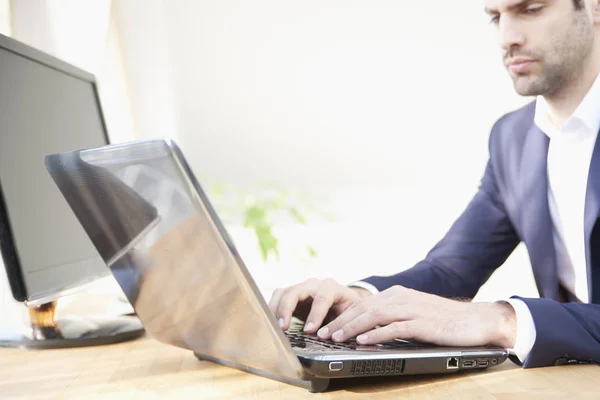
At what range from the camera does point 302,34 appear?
3.97m

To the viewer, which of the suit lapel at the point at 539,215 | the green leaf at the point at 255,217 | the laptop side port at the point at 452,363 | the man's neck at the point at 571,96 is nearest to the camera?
the laptop side port at the point at 452,363

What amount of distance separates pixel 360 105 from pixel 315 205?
613 mm

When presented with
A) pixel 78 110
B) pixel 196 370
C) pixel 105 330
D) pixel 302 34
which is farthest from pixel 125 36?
pixel 196 370

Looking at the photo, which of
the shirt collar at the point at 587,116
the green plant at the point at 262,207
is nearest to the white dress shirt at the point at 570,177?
the shirt collar at the point at 587,116

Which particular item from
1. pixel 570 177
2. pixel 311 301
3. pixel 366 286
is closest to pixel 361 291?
pixel 366 286

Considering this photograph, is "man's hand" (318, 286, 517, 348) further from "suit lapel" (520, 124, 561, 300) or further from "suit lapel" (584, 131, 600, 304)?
"suit lapel" (520, 124, 561, 300)

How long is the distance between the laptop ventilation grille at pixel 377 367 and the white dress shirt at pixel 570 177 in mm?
896

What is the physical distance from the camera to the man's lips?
1.77 metres

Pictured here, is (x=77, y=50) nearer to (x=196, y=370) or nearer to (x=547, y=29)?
(x=547, y=29)

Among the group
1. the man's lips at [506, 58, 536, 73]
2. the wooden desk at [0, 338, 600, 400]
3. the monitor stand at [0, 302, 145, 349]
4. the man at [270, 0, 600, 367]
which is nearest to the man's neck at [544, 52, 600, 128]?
the man at [270, 0, 600, 367]

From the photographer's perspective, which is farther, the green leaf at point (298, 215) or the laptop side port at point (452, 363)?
the green leaf at point (298, 215)

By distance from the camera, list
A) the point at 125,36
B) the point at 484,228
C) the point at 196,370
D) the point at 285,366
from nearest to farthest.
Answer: the point at 285,366, the point at 196,370, the point at 484,228, the point at 125,36

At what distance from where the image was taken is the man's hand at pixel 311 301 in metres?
0.97

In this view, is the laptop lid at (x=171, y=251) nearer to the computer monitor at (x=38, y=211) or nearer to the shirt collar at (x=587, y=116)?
the computer monitor at (x=38, y=211)
